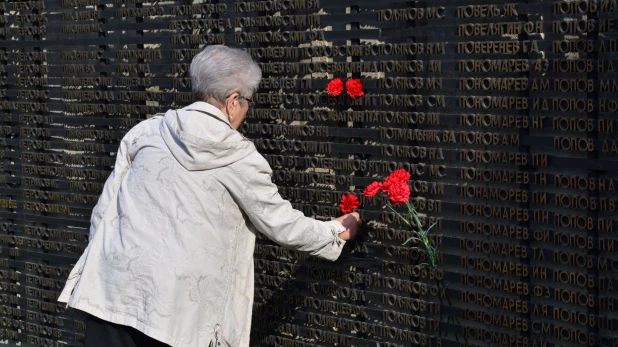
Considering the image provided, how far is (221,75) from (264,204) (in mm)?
584

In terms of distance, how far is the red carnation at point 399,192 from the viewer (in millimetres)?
5402

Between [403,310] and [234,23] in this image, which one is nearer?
[403,310]

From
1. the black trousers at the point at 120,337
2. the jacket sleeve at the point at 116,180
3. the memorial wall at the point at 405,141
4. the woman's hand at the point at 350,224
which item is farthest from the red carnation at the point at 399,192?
the black trousers at the point at 120,337

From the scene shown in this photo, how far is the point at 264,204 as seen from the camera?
4.82 metres

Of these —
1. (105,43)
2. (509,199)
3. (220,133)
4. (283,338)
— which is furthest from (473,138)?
(105,43)

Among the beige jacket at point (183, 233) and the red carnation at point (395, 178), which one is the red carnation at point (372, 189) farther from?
the beige jacket at point (183, 233)

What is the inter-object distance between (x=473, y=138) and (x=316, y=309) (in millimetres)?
1505

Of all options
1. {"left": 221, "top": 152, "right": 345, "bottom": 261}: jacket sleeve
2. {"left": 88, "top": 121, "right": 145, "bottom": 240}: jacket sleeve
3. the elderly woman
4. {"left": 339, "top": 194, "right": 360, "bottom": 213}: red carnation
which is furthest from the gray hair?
{"left": 339, "top": 194, "right": 360, "bottom": 213}: red carnation

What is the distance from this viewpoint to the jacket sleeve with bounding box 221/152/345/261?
4.77 m

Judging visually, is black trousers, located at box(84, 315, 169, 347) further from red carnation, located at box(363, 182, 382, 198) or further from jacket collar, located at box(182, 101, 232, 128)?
red carnation, located at box(363, 182, 382, 198)

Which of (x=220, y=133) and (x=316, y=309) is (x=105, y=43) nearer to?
(x=316, y=309)

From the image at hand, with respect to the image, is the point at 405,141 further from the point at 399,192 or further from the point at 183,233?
the point at 183,233

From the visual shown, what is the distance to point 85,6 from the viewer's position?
757cm

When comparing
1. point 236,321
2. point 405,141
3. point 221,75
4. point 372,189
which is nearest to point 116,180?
point 221,75
